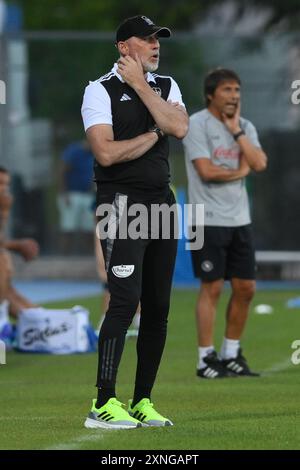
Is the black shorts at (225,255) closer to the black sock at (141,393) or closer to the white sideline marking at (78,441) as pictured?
the black sock at (141,393)

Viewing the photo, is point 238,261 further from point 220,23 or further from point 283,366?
point 220,23

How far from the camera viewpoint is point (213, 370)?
11.0 m

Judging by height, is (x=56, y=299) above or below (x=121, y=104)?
below

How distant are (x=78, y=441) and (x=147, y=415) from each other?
2.34ft

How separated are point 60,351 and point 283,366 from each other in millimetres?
2273

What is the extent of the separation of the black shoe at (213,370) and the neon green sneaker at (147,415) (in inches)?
106

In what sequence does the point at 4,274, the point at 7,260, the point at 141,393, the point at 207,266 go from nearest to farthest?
the point at 141,393 < the point at 207,266 < the point at 4,274 < the point at 7,260

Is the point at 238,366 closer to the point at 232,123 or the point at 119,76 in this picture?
the point at 232,123

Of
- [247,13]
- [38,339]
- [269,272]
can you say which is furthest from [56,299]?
[247,13]

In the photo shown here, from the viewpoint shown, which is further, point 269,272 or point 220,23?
point 220,23

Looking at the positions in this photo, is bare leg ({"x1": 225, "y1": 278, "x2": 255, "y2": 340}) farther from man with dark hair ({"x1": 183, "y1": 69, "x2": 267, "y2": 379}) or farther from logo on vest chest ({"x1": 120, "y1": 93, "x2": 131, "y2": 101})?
logo on vest chest ({"x1": 120, "y1": 93, "x2": 131, "y2": 101})

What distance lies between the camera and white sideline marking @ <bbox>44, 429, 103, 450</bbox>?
23.9ft

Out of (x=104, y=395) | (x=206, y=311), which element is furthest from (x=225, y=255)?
(x=104, y=395)

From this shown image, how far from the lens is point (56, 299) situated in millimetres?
19297
